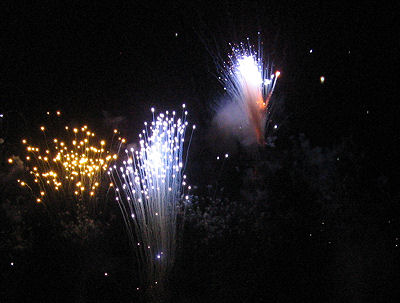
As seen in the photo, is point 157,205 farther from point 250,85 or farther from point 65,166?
point 250,85

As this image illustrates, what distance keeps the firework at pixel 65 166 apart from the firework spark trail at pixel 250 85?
3.24 meters

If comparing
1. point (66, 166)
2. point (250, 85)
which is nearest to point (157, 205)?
point (66, 166)

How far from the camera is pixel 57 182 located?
8836 millimetres

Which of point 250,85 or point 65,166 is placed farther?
point 250,85

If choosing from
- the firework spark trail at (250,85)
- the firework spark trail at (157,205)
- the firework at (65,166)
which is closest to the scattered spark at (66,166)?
the firework at (65,166)

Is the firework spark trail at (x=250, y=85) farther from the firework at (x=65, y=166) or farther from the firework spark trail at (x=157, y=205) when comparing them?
the firework at (x=65, y=166)

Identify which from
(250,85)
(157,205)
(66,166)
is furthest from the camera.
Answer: (250,85)

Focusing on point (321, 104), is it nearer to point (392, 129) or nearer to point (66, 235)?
point (392, 129)

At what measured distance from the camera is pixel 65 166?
8.83m

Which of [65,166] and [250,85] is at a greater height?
[250,85]

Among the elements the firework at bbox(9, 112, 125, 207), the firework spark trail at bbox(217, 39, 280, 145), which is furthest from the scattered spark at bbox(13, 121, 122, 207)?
the firework spark trail at bbox(217, 39, 280, 145)

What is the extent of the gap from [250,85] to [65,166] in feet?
15.0

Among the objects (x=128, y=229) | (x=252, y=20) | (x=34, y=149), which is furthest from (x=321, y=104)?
(x=34, y=149)

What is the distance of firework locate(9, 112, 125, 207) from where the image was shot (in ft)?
28.4
